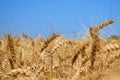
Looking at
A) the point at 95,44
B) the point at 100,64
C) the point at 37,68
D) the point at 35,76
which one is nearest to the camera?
the point at 35,76

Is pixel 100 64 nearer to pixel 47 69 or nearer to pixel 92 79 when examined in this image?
pixel 92 79

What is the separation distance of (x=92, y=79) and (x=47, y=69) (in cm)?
44

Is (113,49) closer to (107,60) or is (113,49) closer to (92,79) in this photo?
(107,60)

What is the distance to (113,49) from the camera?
2770 mm

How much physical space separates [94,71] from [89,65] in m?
0.10

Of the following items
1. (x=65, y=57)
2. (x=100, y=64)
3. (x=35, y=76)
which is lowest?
(x=35, y=76)

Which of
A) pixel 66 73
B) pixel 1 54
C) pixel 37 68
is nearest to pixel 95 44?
pixel 66 73

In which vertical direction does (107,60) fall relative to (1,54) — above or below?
below

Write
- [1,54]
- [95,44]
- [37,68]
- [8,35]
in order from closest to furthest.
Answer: [37,68] → [95,44] → [8,35] → [1,54]

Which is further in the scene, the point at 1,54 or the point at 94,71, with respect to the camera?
the point at 1,54

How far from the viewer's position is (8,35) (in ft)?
9.55

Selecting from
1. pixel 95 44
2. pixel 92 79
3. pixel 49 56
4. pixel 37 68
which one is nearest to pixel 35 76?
pixel 37 68

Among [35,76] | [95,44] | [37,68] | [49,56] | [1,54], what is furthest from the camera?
[1,54]

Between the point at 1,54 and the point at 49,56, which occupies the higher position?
the point at 1,54
